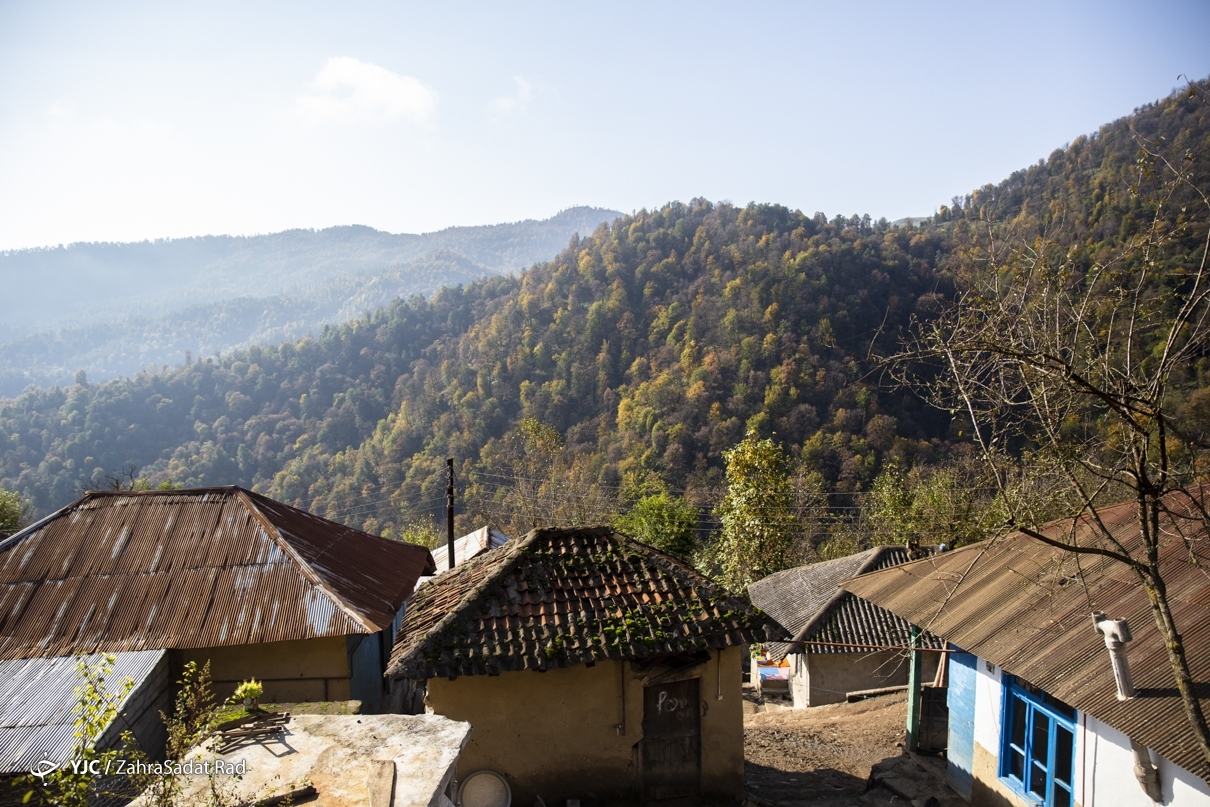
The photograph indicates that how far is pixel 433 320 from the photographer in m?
89.1

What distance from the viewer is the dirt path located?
10.9 metres

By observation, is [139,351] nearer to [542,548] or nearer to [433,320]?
[433,320]

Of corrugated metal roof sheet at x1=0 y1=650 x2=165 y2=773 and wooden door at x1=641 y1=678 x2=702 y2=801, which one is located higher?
corrugated metal roof sheet at x1=0 y1=650 x2=165 y2=773

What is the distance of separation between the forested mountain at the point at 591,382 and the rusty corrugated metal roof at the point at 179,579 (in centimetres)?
3383

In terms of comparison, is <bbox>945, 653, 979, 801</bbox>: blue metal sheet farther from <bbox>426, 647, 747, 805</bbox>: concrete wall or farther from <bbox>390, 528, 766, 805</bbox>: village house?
<bbox>426, 647, 747, 805</bbox>: concrete wall

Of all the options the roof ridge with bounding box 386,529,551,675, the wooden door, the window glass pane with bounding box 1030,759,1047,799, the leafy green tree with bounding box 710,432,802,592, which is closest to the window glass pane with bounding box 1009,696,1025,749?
the window glass pane with bounding box 1030,759,1047,799

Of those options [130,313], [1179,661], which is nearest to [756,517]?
[1179,661]

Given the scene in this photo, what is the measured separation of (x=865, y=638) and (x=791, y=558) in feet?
38.8

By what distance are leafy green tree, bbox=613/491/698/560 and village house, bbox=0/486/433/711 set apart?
56.1 feet

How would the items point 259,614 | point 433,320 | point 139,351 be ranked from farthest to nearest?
point 139,351 → point 433,320 → point 259,614

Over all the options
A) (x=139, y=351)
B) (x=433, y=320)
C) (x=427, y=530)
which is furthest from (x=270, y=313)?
(x=427, y=530)

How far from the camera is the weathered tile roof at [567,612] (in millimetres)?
8961

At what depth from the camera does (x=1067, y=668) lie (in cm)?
711

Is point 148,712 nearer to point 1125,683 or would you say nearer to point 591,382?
point 1125,683
